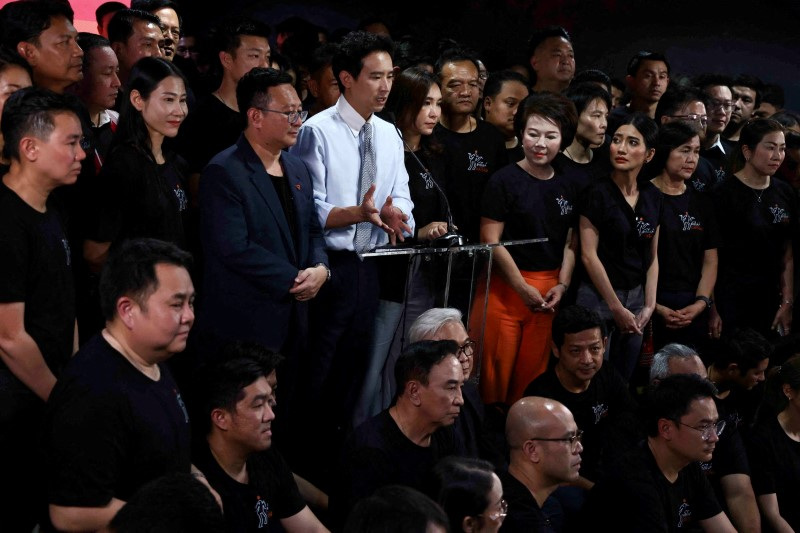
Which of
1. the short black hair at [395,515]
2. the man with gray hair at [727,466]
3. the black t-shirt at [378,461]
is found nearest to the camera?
the short black hair at [395,515]

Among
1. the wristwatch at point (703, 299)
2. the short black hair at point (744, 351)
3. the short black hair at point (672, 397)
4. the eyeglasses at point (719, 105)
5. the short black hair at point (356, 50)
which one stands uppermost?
the short black hair at point (356, 50)

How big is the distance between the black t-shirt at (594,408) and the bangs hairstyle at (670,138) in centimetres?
119

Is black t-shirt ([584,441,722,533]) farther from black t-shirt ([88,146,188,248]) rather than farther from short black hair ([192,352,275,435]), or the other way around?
black t-shirt ([88,146,188,248])

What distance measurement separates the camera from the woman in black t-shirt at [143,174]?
145 inches

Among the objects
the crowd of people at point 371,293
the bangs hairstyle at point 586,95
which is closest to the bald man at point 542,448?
the crowd of people at point 371,293

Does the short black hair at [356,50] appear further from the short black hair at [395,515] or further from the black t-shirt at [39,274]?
the short black hair at [395,515]

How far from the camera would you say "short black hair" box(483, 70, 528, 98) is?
5.39 metres

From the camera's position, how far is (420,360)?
12.0 feet

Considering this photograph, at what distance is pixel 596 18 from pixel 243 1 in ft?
8.32

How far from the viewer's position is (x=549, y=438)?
149 inches

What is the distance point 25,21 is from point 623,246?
8.69 feet

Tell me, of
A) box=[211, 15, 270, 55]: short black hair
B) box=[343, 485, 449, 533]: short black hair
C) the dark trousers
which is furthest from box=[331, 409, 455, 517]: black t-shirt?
box=[211, 15, 270, 55]: short black hair

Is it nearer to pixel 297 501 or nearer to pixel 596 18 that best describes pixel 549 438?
pixel 297 501

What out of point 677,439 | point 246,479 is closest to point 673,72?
point 677,439
